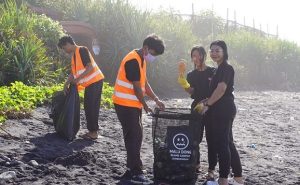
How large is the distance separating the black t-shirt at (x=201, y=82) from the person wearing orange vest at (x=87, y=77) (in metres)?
1.71

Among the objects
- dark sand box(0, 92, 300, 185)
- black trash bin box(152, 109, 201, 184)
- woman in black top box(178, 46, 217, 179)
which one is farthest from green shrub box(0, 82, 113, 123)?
woman in black top box(178, 46, 217, 179)

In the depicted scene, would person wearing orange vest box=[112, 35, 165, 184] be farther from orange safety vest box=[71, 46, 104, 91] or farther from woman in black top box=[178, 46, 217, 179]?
orange safety vest box=[71, 46, 104, 91]

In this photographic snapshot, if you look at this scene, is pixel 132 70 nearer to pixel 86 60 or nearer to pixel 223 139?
pixel 223 139

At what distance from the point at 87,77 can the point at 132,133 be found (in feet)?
6.07

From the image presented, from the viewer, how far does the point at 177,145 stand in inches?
195

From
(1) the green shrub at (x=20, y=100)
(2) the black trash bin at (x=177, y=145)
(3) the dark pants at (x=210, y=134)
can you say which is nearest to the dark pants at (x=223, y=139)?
(3) the dark pants at (x=210, y=134)

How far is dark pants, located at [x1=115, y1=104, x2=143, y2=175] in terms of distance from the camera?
500cm

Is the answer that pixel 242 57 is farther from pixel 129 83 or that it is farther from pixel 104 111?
pixel 129 83

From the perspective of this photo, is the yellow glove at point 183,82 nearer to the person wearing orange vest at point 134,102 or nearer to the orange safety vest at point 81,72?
the person wearing orange vest at point 134,102

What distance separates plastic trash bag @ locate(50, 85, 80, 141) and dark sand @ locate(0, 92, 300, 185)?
126 mm

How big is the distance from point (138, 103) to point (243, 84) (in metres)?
16.9

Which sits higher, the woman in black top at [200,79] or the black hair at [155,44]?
the black hair at [155,44]

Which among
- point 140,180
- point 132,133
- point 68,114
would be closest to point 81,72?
point 68,114

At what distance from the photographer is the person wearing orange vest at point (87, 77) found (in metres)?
6.46
